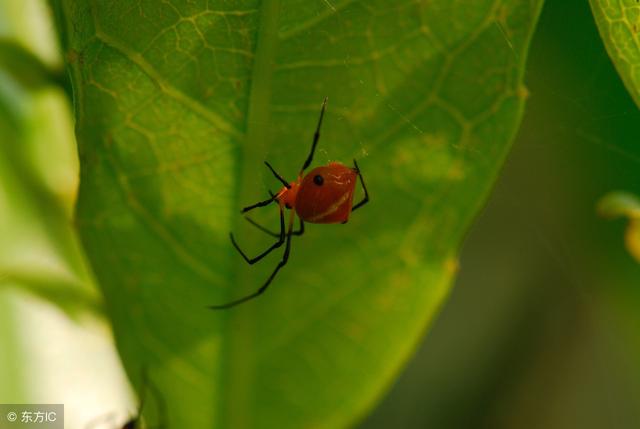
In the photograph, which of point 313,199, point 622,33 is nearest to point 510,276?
point 313,199

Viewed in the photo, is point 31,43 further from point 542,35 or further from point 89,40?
point 542,35

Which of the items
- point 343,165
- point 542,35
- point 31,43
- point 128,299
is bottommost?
point 128,299

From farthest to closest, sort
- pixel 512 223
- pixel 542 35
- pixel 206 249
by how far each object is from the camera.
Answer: pixel 512 223, pixel 542 35, pixel 206 249

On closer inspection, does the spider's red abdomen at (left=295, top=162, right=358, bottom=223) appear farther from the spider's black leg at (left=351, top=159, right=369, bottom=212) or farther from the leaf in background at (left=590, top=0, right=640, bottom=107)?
→ the leaf in background at (left=590, top=0, right=640, bottom=107)


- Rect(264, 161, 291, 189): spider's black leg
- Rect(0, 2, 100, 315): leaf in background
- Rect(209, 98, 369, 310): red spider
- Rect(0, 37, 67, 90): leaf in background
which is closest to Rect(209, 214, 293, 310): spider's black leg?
Rect(209, 98, 369, 310): red spider

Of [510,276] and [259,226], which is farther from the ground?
[510,276]

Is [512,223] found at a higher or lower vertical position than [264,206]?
higher

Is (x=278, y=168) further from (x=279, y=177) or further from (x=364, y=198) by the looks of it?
(x=364, y=198)

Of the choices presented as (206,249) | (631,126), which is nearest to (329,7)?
(206,249)
